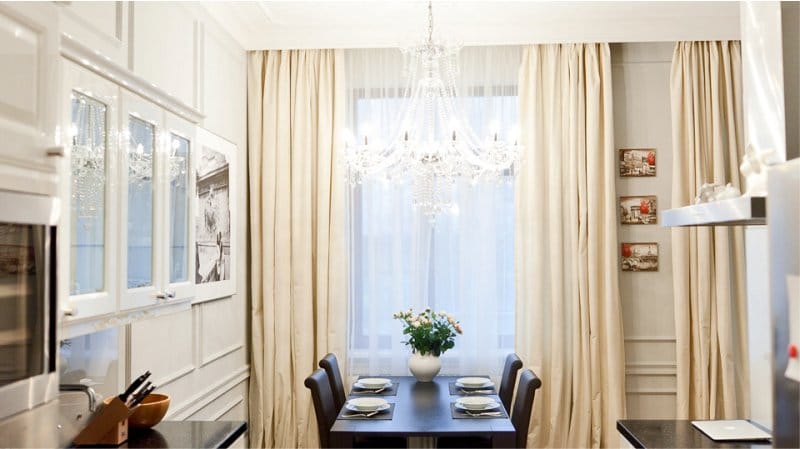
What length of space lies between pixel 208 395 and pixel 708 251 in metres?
3.02

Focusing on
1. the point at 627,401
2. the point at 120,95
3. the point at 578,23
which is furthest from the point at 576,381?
the point at 120,95

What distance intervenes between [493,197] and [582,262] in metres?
0.68

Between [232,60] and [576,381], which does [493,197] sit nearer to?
[576,381]

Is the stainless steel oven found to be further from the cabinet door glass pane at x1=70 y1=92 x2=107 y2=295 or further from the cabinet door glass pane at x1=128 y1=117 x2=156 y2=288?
the cabinet door glass pane at x1=128 y1=117 x2=156 y2=288

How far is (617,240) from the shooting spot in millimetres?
4180

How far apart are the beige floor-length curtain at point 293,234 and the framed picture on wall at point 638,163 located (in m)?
1.81

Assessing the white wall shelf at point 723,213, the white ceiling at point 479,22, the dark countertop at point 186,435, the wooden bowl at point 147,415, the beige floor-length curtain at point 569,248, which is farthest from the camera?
the beige floor-length curtain at point 569,248

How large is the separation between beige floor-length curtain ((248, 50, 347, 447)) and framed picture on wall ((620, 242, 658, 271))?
1.79 meters

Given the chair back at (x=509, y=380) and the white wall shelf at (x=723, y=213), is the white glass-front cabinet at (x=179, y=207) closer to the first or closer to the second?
the white wall shelf at (x=723, y=213)

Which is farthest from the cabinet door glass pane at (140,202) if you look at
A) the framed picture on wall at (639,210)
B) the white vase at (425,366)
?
the framed picture on wall at (639,210)

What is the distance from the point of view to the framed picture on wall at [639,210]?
13.8 ft

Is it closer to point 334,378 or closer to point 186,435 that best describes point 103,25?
point 186,435

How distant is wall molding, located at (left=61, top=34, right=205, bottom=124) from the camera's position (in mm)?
1745

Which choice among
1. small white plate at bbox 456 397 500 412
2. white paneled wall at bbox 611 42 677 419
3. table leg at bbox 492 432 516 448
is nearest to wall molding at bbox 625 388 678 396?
white paneled wall at bbox 611 42 677 419
